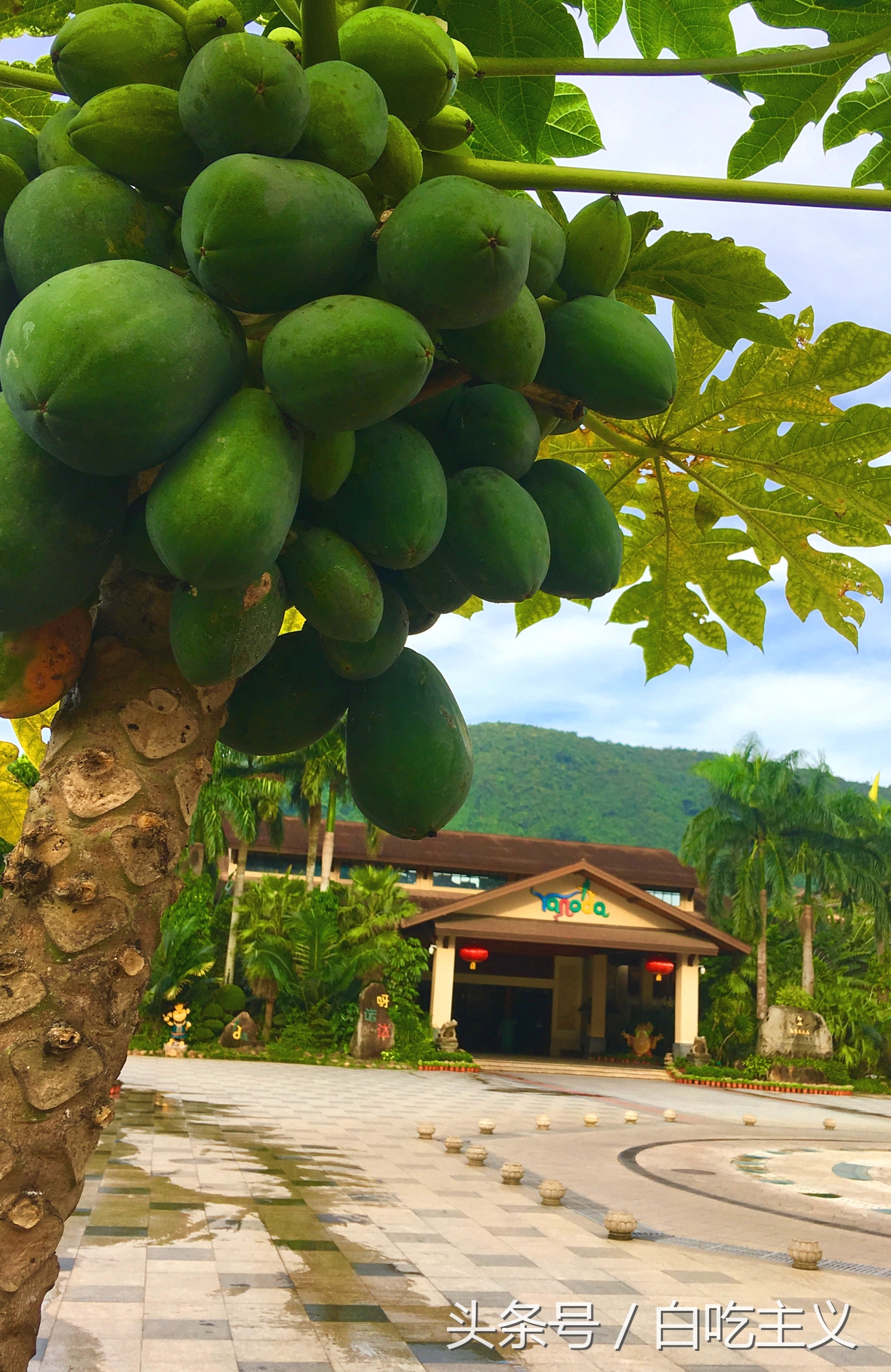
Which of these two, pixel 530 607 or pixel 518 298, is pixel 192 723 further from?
pixel 530 607

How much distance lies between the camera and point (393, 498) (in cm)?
127

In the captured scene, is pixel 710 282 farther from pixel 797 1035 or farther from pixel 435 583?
pixel 797 1035

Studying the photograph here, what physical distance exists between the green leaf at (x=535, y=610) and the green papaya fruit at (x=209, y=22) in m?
1.73

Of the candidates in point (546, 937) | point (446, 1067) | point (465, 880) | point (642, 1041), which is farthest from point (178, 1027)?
point (465, 880)

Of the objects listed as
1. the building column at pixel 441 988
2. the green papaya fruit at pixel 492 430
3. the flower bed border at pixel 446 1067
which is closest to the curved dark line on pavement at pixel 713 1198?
the green papaya fruit at pixel 492 430

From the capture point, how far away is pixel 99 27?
128 cm

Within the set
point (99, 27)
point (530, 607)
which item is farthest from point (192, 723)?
point (530, 607)

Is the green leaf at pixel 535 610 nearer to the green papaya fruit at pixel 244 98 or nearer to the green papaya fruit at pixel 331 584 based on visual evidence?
the green papaya fruit at pixel 331 584

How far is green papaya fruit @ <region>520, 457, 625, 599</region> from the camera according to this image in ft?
5.13

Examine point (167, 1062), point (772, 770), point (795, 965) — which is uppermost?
point (772, 770)

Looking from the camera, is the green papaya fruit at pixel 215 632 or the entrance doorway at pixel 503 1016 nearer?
the green papaya fruit at pixel 215 632

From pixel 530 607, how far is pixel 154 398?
1.93 m

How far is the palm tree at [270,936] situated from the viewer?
28.5 meters

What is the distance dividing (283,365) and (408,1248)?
861cm
